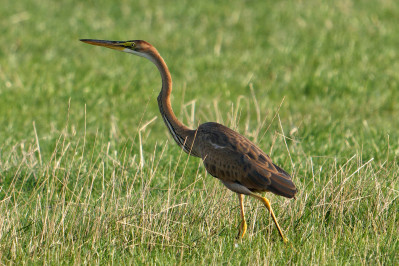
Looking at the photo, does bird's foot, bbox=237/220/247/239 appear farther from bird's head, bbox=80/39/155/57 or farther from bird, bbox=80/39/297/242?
bird's head, bbox=80/39/155/57

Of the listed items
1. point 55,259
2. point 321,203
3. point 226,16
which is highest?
point 226,16

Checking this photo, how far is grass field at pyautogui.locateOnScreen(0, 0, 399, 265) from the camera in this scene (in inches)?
214

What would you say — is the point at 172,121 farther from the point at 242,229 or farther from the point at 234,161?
the point at 242,229

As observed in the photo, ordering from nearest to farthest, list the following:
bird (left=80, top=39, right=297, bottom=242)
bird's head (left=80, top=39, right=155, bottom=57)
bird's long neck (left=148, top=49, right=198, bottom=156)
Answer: bird (left=80, top=39, right=297, bottom=242) → bird's long neck (left=148, top=49, right=198, bottom=156) → bird's head (left=80, top=39, right=155, bottom=57)

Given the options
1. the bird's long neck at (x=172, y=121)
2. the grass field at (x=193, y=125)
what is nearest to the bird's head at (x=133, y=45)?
the bird's long neck at (x=172, y=121)

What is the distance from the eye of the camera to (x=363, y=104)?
1112 cm

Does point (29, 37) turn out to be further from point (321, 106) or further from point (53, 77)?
point (321, 106)

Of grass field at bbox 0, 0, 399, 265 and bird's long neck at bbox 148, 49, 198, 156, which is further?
bird's long neck at bbox 148, 49, 198, 156

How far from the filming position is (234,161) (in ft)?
18.9

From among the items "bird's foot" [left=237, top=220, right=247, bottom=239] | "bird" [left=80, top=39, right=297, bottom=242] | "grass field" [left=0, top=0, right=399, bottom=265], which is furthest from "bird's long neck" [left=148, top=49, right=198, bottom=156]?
"bird's foot" [left=237, top=220, right=247, bottom=239]

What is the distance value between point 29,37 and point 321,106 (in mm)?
6009

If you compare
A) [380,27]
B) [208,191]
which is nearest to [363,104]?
[380,27]

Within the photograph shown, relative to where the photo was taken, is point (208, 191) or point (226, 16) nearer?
point (208, 191)

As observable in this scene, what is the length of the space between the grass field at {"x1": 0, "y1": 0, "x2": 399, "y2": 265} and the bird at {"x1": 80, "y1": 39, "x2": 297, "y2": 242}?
0.72 ft
